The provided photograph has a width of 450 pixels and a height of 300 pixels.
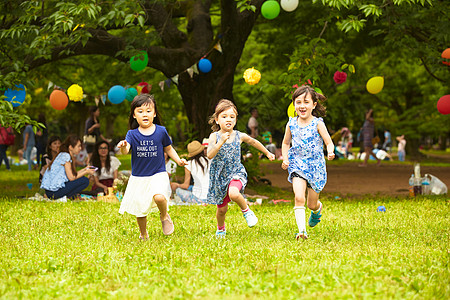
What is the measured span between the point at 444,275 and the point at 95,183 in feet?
28.5

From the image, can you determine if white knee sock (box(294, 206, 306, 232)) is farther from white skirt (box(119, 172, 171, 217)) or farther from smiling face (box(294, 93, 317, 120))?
white skirt (box(119, 172, 171, 217))

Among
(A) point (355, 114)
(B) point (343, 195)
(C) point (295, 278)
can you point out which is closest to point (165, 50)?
(B) point (343, 195)

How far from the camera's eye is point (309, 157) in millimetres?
7234

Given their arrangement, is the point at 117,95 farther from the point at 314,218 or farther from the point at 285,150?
the point at 314,218

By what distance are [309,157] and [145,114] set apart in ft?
6.56

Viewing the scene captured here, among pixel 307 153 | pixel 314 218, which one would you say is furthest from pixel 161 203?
pixel 314 218

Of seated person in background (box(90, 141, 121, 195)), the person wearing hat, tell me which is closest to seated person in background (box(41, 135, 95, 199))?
seated person in background (box(90, 141, 121, 195))

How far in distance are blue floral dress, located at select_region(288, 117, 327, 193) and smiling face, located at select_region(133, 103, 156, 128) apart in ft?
5.77

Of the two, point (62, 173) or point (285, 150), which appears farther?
point (62, 173)

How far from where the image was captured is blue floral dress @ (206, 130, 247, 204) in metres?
7.36

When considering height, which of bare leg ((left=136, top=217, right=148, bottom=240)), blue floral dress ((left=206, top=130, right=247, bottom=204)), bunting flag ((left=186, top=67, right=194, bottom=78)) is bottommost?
bare leg ((left=136, top=217, right=148, bottom=240))

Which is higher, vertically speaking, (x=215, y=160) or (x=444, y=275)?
(x=215, y=160)

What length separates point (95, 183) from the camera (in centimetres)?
1243

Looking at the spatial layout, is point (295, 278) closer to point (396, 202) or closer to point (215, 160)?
point (215, 160)
